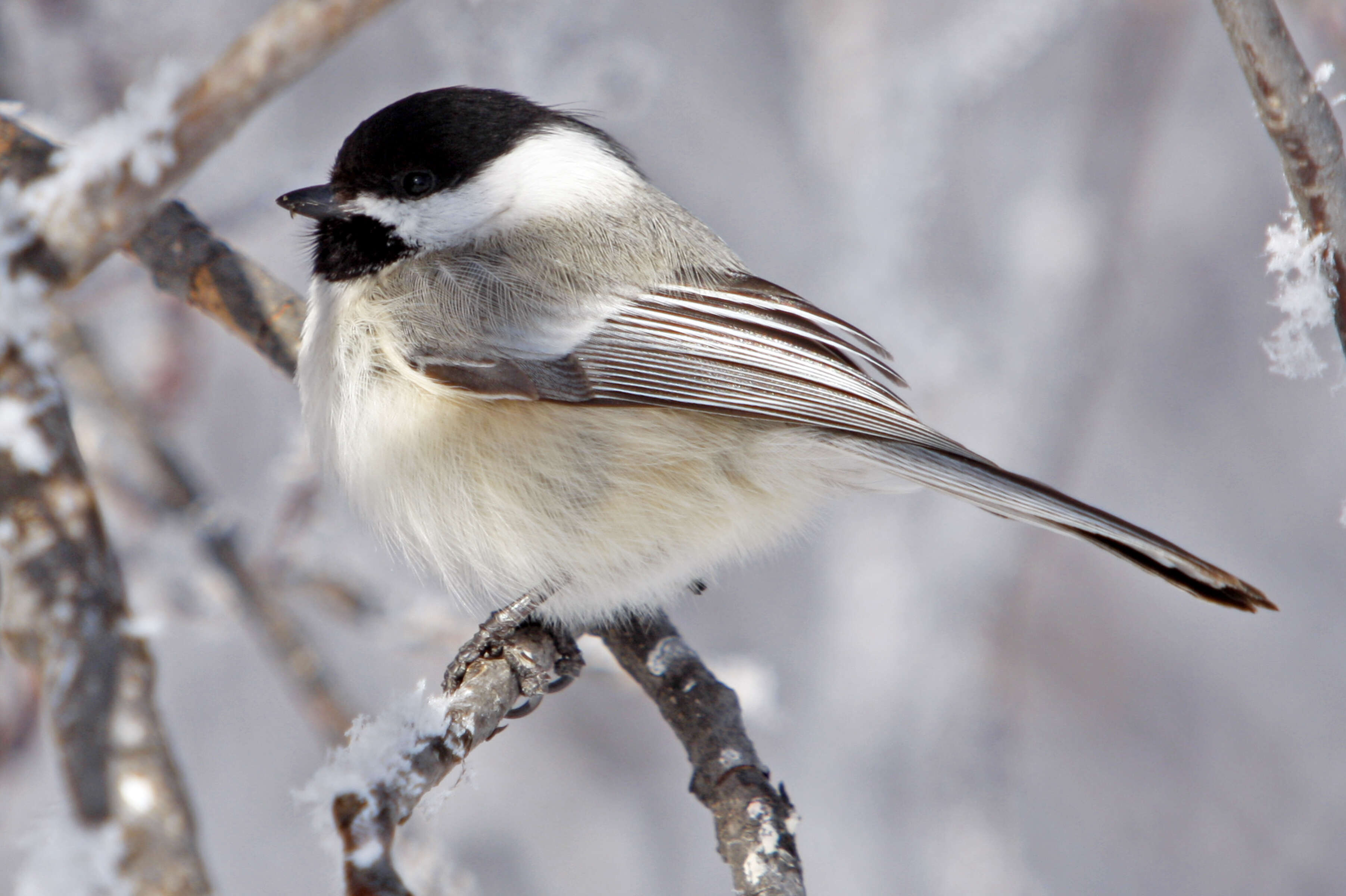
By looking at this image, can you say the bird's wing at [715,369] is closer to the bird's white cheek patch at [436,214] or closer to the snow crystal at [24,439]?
the bird's white cheek patch at [436,214]

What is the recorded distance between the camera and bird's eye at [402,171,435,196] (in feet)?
4.61

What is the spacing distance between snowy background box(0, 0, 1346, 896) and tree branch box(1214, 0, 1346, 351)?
145 cm

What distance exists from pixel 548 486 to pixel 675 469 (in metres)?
0.16

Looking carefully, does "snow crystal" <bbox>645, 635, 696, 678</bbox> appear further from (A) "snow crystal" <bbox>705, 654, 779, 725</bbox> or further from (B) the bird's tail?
(B) the bird's tail

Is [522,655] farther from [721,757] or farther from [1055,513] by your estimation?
[1055,513]

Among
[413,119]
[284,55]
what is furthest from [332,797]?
[413,119]

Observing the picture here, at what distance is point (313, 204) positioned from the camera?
138cm

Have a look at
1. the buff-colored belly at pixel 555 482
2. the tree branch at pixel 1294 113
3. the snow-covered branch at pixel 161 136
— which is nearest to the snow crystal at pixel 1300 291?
the tree branch at pixel 1294 113

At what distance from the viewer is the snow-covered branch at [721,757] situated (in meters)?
1.00

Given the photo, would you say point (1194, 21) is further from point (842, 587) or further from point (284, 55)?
point (284, 55)

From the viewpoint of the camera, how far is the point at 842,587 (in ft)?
9.25

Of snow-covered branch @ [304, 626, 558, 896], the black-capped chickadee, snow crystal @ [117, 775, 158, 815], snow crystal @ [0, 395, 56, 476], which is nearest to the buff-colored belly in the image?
the black-capped chickadee

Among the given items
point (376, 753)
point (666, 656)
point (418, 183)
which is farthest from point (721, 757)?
point (418, 183)

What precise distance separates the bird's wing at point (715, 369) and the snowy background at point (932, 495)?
88 centimetres
